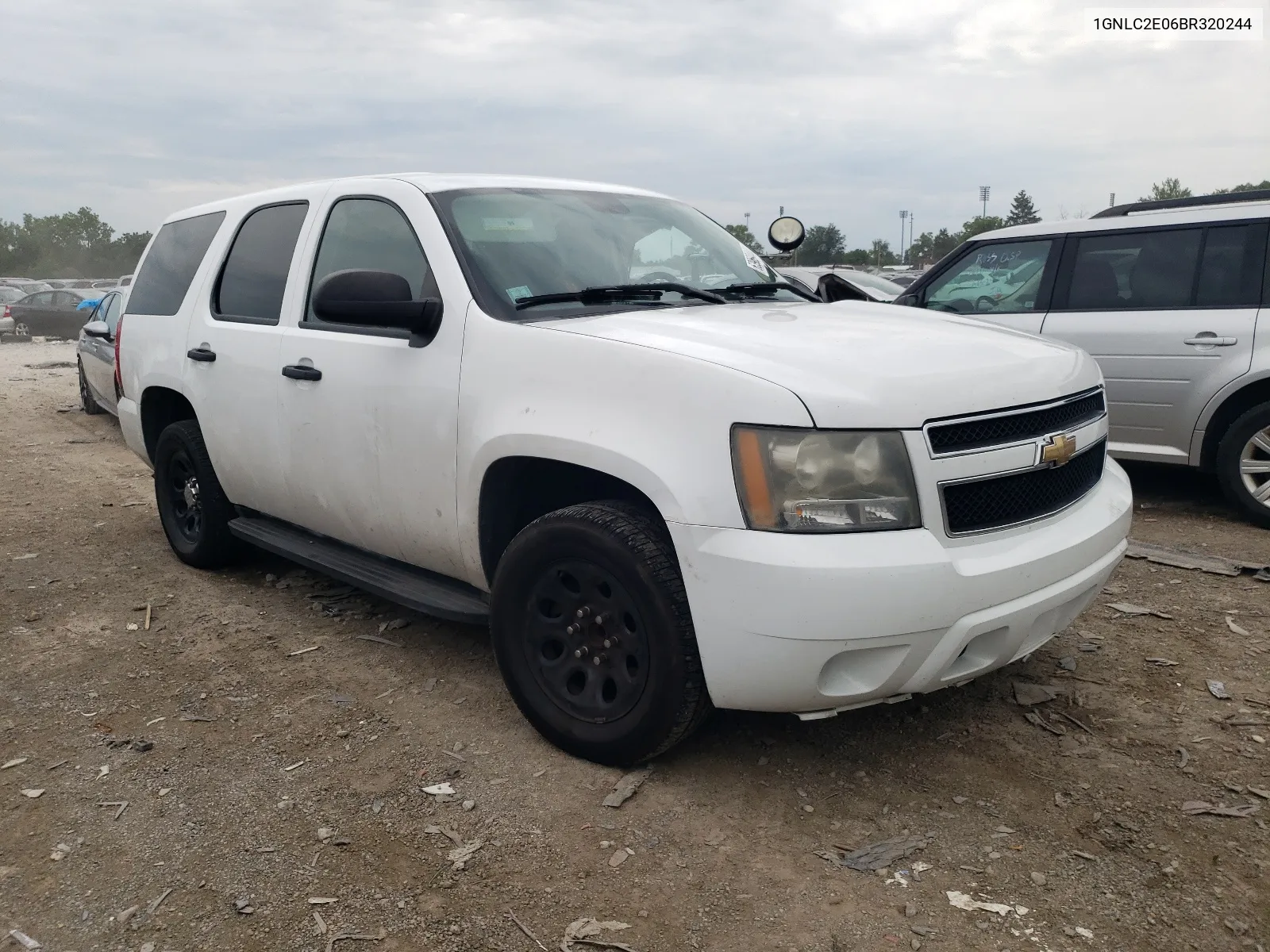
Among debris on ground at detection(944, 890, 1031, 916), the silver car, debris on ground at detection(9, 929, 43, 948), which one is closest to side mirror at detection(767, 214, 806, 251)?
debris on ground at detection(944, 890, 1031, 916)

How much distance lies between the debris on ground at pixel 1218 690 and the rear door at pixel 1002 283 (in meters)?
3.23

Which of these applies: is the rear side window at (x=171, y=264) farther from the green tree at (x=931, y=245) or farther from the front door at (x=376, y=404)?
the green tree at (x=931, y=245)

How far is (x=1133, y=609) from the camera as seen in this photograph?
4.39 meters

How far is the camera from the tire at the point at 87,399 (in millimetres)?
11727

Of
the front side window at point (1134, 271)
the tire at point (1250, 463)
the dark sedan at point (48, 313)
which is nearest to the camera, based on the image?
the tire at point (1250, 463)

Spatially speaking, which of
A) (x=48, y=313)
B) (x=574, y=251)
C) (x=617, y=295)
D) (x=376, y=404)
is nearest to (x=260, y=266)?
(x=376, y=404)

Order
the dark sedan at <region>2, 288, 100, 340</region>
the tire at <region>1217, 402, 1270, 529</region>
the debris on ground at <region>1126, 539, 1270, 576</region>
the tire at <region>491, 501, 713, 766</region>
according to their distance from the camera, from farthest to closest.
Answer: the dark sedan at <region>2, 288, 100, 340</region>, the tire at <region>1217, 402, 1270, 529</region>, the debris on ground at <region>1126, 539, 1270, 576</region>, the tire at <region>491, 501, 713, 766</region>

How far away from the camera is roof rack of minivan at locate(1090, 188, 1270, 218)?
19.6ft

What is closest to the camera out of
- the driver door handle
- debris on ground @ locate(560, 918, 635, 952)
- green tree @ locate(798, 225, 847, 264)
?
debris on ground @ locate(560, 918, 635, 952)

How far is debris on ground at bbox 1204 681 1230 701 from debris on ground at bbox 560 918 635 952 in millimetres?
2363

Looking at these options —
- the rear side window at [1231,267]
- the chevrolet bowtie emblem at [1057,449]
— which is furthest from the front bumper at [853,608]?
the rear side window at [1231,267]

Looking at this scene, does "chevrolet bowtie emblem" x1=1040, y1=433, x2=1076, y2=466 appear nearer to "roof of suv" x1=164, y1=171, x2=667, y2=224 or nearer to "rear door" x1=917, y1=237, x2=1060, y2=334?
"roof of suv" x1=164, y1=171, x2=667, y2=224

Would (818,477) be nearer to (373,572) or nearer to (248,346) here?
(373,572)

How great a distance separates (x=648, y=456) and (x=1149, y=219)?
491cm
